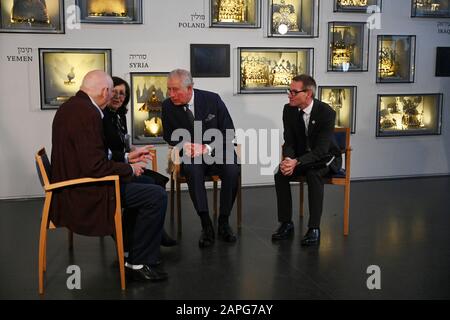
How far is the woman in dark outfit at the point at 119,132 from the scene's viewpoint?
11.7 ft

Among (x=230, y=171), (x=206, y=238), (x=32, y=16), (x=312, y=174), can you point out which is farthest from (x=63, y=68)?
(x=312, y=174)

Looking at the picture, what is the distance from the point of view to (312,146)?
13.7 ft

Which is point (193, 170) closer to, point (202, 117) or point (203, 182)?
point (203, 182)

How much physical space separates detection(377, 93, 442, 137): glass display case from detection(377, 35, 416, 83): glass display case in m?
0.21

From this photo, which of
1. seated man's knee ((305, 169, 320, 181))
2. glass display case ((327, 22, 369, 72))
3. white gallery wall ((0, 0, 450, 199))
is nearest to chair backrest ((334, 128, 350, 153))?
seated man's knee ((305, 169, 320, 181))

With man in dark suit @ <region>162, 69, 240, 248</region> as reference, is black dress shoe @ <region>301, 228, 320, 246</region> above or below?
below

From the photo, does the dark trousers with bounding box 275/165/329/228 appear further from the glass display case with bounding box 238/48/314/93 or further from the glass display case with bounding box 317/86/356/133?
the glass display case with bounding box 317/86/356/133

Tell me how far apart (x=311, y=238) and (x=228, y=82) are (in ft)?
7.52

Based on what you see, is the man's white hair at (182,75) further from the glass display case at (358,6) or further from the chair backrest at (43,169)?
the glass display case at (358,6)

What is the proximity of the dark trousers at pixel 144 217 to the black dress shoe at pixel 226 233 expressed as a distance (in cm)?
87

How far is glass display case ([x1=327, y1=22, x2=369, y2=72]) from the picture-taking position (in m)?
6.01

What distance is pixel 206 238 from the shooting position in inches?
156
